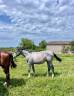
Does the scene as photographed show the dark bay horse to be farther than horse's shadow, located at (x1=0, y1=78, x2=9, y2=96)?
Yes

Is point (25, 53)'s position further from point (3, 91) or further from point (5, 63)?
point (3, 91)

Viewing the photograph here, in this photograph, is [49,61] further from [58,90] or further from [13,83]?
[58,90]

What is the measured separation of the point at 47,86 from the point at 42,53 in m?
4.18

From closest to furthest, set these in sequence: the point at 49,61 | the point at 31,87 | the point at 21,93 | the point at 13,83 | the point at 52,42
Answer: the point at 21,93 < the point at 31,87 < the point at 13,83 < the point at 49,61 < the point at 52,42

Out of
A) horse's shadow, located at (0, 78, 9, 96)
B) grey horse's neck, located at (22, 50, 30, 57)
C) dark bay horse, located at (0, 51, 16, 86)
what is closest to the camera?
horse's shadow, located at (0, 78, 9, 96)

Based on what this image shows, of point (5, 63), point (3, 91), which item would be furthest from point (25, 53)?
point (3, 91)

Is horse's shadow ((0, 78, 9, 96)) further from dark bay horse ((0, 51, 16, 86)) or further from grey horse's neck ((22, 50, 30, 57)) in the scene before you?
grey horse's neck ((22, 50, 30, 57))

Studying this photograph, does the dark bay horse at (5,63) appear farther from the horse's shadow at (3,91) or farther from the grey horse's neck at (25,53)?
the grey horse's neck at (25,53)

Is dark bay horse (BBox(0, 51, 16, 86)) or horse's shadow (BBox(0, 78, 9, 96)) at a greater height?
dark bay horse (BBox(0, 51, 16, 86))

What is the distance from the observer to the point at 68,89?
12047mm

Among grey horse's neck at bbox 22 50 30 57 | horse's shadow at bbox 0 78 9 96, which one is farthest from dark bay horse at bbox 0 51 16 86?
grey horse's neck at bbox 22 50 30 57

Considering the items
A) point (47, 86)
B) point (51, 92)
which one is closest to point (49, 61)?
point (47, 86)

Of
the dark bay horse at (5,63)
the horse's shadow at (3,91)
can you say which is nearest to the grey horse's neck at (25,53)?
the dark bay horse at (5,63)

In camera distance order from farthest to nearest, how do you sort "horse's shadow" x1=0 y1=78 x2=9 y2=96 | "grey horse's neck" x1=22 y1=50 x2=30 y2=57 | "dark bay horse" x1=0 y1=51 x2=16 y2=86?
"grey horse's neck" x1=22 y1=50 x2=30 y2=57 → "dark bay horse" x1=0 y1=51 x2=16 y2=86 → "horse's shadow" x1=0 y1=78 x2=9 y2=96
